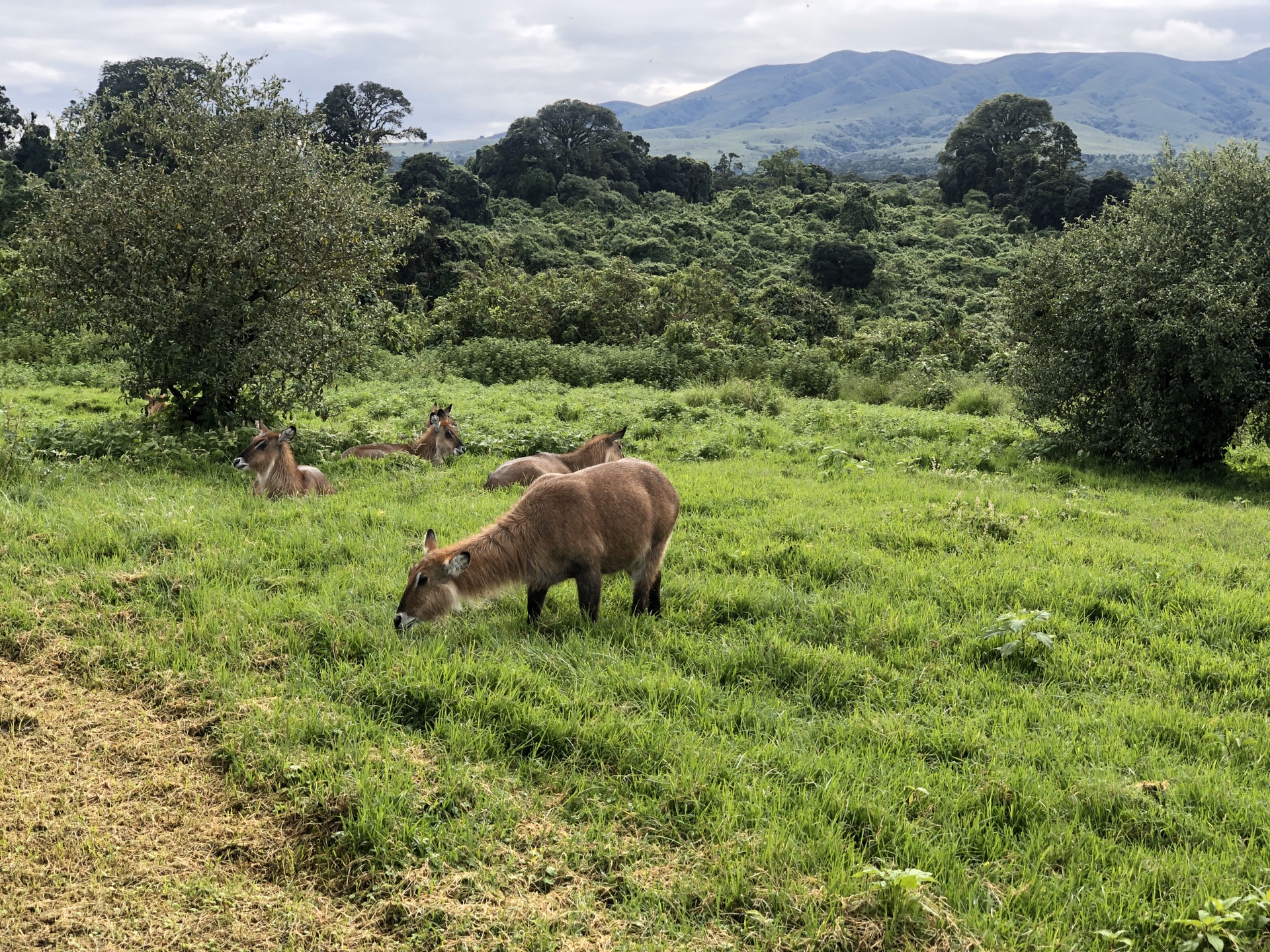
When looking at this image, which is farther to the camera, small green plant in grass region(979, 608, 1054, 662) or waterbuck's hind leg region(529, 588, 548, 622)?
waterbuck's hind leg region(529, 588, 548, 622)

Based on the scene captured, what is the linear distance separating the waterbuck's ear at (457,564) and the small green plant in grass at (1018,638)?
3.77 m

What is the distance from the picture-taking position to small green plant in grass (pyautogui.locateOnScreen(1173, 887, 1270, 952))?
3174 mm

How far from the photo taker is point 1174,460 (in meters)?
12.8

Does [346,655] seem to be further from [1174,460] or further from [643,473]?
[1174,460]

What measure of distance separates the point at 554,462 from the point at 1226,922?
851cm

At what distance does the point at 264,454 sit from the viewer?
31.4 ft

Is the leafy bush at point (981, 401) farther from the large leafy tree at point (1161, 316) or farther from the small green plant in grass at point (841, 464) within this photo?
the small green plant in grass at point (841, 464)

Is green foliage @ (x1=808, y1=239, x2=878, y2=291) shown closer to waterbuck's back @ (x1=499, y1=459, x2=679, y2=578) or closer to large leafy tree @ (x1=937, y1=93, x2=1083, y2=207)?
large leafy tree @ (x1=937, y1=93, x2=1083, y2=207)

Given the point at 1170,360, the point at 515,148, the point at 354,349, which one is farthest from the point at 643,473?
the point at 515,148

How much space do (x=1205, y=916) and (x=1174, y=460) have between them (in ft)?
38.4

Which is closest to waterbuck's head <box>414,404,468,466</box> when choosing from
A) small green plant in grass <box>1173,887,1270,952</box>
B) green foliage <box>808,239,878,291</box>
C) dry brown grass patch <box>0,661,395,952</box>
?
dry brown grass patch <box>0,661,395,952</box>

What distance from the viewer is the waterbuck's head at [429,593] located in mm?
5785

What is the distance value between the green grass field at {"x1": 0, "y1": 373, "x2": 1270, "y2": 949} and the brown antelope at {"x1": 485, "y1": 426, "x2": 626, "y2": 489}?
87 centimetres

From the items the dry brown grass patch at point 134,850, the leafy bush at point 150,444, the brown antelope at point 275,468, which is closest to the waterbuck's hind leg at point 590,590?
the dry brown grass patch at point 134,850
